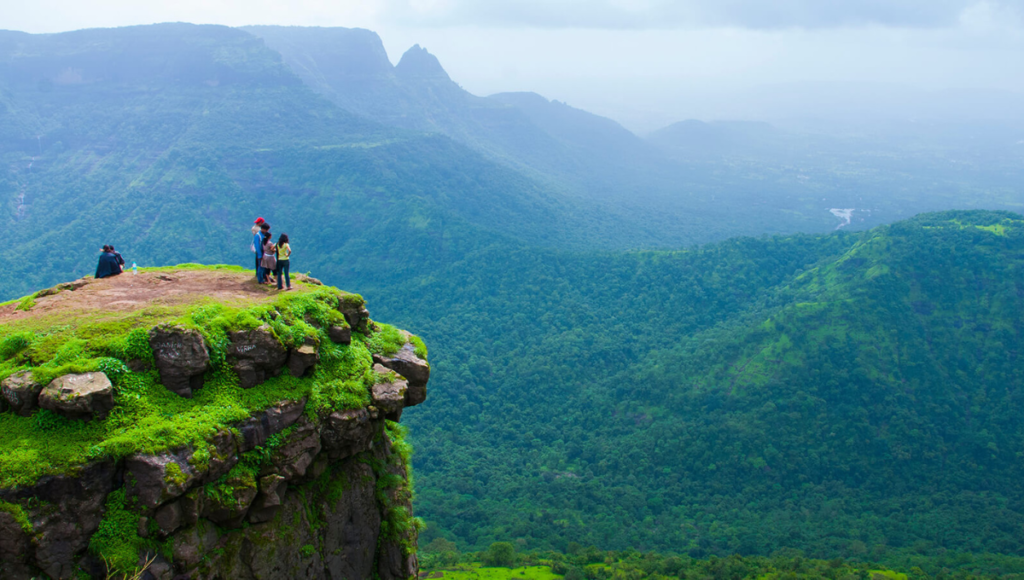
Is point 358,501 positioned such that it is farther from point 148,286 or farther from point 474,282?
point 474,282

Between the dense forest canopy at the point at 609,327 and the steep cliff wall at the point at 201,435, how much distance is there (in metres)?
48.7

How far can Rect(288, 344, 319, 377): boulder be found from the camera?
1540cm

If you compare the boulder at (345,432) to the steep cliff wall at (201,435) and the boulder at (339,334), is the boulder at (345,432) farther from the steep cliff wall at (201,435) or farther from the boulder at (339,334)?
the boulder at (339,334)

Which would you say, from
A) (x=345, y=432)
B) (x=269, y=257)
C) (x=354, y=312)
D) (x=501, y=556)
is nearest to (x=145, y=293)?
(x=269, y=257)

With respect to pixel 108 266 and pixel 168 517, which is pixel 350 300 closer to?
pixel 168 517

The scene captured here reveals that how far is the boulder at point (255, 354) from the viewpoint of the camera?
14.6 m

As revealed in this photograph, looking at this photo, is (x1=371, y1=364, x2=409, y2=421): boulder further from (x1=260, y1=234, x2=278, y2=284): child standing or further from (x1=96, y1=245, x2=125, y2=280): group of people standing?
(x1=96, y1=245, x2=125, y2=280): group of people standing

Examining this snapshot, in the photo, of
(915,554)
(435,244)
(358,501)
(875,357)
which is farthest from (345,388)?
(435,244)

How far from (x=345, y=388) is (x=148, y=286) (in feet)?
26.3

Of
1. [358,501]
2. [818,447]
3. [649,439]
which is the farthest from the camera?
[649,439]

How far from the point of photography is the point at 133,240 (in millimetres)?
129875

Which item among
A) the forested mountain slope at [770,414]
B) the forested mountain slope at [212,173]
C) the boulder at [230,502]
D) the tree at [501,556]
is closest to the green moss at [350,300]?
the boulder at [230,502]

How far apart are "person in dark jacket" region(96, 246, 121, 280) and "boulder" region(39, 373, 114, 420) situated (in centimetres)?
971

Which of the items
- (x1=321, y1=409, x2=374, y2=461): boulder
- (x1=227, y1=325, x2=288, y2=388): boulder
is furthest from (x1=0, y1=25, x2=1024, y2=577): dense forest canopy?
(x1=227, y1=325, x2=288, y2=388): boulder
